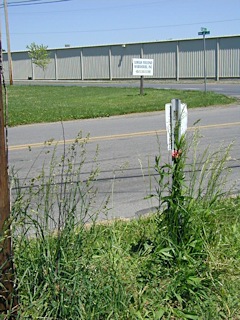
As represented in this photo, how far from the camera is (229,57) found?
49406 millimetres

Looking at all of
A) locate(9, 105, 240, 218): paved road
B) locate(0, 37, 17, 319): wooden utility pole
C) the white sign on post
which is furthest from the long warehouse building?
locate(0, 37, 17, 319): wooden utility pole

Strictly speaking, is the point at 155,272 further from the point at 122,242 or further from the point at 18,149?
the point at 18,149

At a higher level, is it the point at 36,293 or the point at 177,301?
the point at 36,293

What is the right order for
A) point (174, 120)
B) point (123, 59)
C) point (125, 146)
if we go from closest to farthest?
point (174, 120)
point (125, 146)
point (123, 59)

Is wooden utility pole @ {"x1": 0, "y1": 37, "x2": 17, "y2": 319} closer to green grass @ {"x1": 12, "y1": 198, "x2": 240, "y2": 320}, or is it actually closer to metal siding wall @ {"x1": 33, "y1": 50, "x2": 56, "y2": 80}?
green grass @ {"x1": 12, "y1": 198, "x2": 240, "y2": 320}

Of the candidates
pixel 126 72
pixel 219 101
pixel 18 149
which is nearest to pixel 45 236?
pixel 18 149

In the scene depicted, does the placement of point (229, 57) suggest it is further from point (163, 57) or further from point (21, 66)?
point (21, 66)

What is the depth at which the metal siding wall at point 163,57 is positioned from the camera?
5416 cm

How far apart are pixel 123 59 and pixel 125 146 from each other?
4842cm

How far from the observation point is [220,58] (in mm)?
49906

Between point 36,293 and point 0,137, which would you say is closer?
point 0,137

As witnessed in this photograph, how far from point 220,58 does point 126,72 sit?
12019 mm

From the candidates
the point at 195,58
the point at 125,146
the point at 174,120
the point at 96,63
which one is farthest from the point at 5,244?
the point at 96,63

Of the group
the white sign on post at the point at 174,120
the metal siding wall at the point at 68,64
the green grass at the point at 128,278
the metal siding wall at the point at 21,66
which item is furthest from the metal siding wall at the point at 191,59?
the green grass at the point at 128,278
